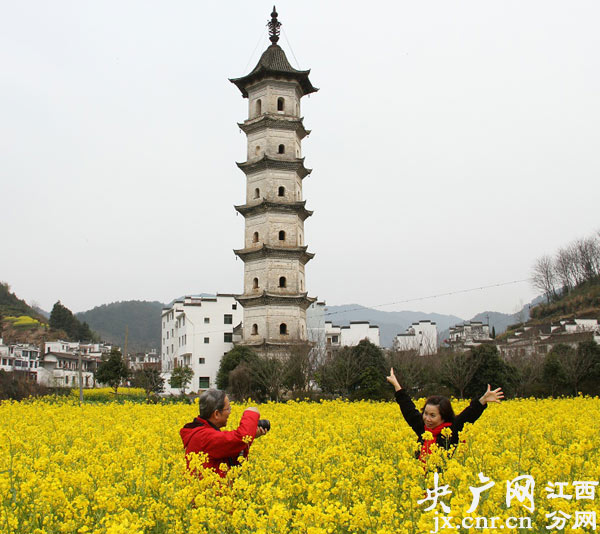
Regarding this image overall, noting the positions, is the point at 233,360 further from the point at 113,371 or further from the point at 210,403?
the point at 210,403

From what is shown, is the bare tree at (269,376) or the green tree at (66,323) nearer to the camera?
the bare tree at (269,376)

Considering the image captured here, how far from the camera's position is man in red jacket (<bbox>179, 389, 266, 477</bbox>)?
5129 millimetres

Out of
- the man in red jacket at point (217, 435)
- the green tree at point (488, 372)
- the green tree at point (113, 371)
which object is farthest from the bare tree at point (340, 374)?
the man in red jacket at point (217, 435)

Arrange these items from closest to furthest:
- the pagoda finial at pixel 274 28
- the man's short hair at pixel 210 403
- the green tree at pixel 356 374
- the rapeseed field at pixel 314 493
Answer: the rapeseed field at pixel 314 493 → the man's short hair at pixel 210 403 → the green tree at pixel 356 374 → the pagoda finial at pixel 274 28

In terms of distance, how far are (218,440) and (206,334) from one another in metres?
54.1

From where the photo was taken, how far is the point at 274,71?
43438 millimetres

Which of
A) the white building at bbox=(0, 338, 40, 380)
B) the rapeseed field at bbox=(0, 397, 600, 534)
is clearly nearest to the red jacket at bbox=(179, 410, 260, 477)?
the rapeseed field at bbox=(0, 397, 600, 534)

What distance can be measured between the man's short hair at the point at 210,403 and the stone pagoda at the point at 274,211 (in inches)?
1261

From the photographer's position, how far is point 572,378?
34.7m

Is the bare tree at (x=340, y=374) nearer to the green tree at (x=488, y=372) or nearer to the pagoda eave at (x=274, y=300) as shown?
the pagoda eave at (x=274, y=300)

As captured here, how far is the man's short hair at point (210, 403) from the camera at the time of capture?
5.34m

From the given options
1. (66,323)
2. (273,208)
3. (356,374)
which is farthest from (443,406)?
(66,323)

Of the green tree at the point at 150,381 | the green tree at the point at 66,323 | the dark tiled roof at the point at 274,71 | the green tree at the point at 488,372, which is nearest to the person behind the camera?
the green tree at the point at 488,372

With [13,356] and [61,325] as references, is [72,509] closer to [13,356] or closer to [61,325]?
[13,356]
